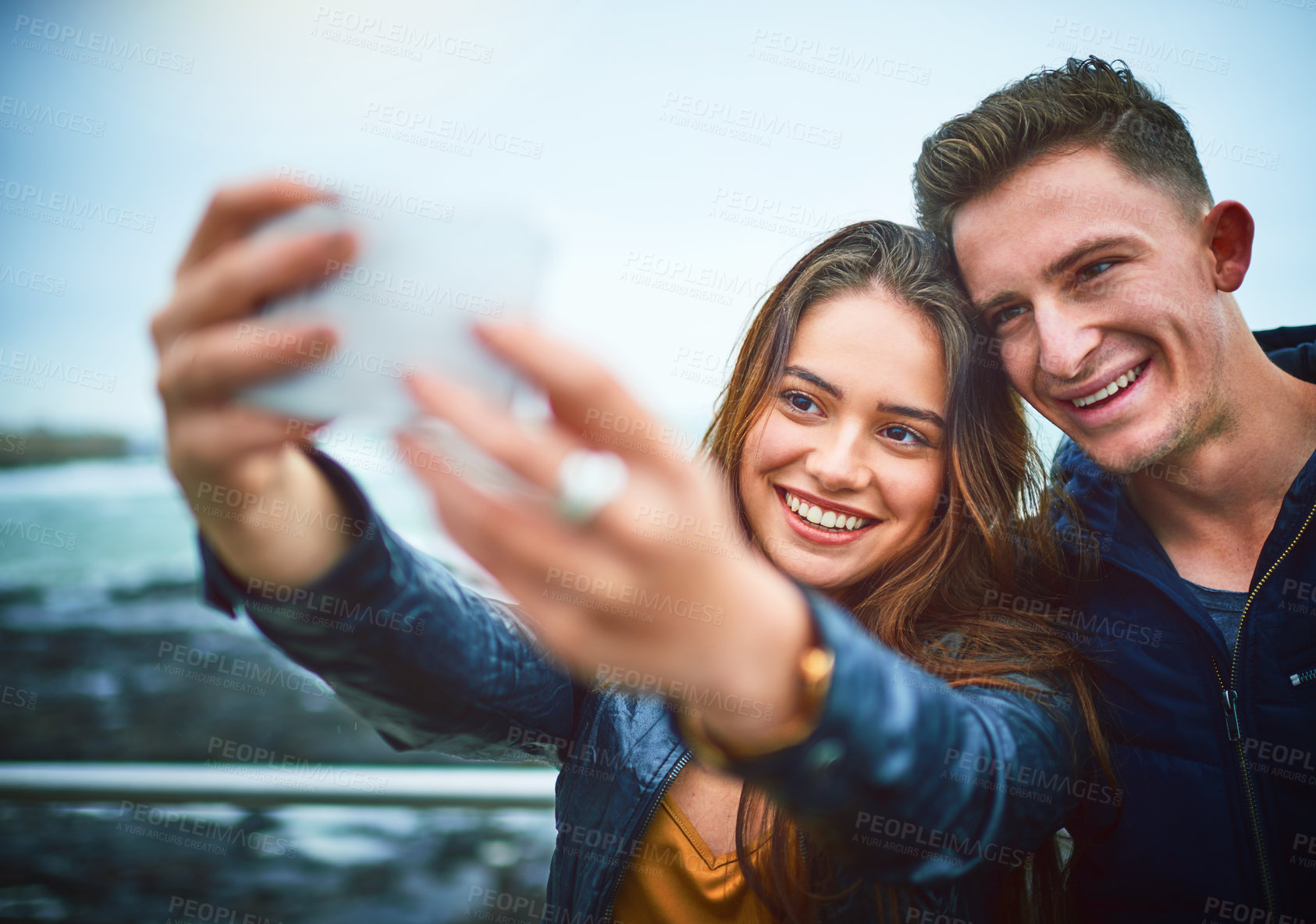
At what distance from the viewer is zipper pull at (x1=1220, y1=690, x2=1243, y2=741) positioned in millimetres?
1517

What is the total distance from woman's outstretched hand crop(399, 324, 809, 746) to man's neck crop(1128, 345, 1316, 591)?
1.58 metres

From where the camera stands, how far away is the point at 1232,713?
1.53 meters

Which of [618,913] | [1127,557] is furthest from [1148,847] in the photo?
[618,913]

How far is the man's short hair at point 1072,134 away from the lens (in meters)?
1.93

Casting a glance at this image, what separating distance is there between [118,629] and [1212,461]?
21442mm

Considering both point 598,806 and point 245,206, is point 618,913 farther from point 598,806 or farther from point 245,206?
point 245,206

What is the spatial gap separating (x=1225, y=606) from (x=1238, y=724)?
12.3 inches

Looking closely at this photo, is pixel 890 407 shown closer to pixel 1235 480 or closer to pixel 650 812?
pixel 1235 480

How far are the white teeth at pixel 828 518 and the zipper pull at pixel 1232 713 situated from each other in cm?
79
